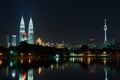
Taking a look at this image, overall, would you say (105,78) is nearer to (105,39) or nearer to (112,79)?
(112,79)

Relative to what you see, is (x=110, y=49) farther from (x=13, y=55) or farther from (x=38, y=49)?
(x=13, y=55)

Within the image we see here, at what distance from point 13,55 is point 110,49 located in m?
61.8

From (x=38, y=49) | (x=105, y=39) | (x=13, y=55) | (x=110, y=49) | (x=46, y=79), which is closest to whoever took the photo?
(x=46, y=79)

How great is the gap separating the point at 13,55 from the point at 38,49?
1033 cm

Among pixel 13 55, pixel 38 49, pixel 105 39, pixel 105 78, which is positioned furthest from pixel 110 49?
pixel 105 78

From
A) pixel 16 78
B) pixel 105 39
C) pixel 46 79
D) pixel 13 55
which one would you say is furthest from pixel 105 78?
pixel 105 39

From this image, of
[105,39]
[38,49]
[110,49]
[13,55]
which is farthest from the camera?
[105,39]

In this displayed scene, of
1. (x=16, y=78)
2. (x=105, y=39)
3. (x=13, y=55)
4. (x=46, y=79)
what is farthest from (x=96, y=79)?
(x=105, y=39)

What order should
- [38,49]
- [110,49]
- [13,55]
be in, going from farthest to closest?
[110,49] < [38,49] < [13,55]

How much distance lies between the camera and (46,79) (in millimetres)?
30984

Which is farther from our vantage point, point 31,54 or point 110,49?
point 110,49

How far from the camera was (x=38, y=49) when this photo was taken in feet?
335

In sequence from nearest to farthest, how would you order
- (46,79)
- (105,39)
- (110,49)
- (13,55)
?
(46,79) → (13,55) → (110,49) → (105,39)

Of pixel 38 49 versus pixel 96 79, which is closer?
pixel 96 79
